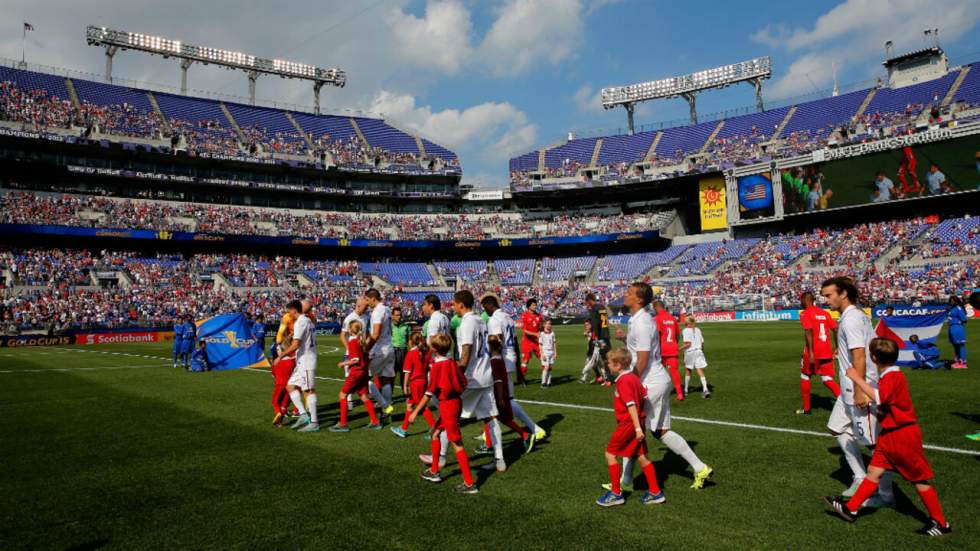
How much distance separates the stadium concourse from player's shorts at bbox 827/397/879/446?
41.4m

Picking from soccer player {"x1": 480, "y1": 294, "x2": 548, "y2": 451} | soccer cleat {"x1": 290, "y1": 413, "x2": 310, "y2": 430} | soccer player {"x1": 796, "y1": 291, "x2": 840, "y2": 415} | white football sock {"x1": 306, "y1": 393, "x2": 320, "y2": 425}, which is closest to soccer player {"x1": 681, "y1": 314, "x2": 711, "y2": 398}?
soccer player {"x1": 796, "y1": 291, "x2": 840, "y2": 415}

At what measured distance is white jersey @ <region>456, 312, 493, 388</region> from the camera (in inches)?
273

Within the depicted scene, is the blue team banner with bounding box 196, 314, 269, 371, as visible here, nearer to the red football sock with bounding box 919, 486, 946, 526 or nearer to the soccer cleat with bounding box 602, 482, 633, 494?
the soccer cleat with bounding box 602, 482, 633, 494

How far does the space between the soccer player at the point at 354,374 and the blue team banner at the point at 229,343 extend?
13461 mm

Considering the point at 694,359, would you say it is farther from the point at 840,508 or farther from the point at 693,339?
the point at 840,508

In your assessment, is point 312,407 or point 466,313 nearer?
point 466,313

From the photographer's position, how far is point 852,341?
19.2 ft

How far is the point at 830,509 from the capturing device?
5.44m

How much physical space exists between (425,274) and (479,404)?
196ft

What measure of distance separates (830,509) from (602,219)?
218ft

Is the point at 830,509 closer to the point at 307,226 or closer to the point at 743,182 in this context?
the point at 743,182

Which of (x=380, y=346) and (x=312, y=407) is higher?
(x=380, y=346)

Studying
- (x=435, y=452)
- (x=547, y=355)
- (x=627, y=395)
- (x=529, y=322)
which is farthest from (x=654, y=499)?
(x=547, y=355)

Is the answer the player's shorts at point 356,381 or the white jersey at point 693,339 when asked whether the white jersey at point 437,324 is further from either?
the white jersey at point 693,339
